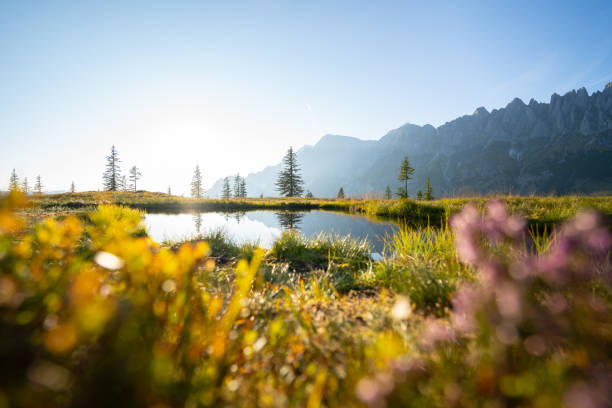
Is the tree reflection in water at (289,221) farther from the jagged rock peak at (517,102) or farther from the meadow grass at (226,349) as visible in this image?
the jagged rock peak at (517,102)

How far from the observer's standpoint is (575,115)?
16625 cm

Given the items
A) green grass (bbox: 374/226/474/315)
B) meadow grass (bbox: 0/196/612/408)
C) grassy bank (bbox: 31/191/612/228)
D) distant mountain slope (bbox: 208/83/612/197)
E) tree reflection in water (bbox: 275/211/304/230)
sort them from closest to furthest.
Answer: meadow grass (bbox: 0/196/612/408) < green grass (bbox: 374/226/474/315) < grassy bank (bbox: 31/191/612/228) < tree reflection in water (bbox: 275/211/304/230) < distant mountain slope (bbox: 208/83/612/197)

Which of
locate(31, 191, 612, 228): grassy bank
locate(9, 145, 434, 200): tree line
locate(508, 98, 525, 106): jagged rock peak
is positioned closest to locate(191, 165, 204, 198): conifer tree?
locate(9, 145, 434, 200): tree line

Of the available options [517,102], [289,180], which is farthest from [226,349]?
[517,102]

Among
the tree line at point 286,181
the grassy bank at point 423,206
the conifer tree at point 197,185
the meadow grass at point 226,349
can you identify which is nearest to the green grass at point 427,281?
the meadow grass at point 226,349

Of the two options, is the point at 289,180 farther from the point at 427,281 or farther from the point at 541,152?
the point at 541,152

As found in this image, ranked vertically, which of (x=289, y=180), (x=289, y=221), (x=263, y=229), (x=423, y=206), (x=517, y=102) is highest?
(x=517, y=102)

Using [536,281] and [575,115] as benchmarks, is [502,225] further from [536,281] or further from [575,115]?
[575,115]

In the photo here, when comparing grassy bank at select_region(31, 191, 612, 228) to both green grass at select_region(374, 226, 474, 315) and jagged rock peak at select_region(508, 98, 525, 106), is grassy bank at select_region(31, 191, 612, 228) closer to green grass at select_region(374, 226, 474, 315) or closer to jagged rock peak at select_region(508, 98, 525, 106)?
green grass at select_region(374, 226, 474, 315)

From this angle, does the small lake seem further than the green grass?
Yes

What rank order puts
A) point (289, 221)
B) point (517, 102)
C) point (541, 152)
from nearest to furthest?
point (289, 221), point (541, 152), point (517, 102)

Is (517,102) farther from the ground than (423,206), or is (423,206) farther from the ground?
(517,102)

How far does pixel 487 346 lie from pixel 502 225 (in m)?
0.66

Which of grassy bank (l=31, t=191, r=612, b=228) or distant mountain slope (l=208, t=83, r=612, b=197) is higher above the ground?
distant mountain slope (l=208, t=83, r=612, b=197)
